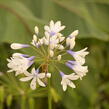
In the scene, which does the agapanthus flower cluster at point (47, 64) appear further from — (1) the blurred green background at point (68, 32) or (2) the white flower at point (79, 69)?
(1) the blurred green background at point (68, 32)

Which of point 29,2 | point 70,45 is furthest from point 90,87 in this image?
point 70,45

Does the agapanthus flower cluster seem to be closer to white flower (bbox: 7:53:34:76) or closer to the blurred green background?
white flower (bbox: 7:53:34:76)

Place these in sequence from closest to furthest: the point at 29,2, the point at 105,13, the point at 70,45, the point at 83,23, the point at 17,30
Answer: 1. the point at 70,45
2. the point at 17,30
3. the point at 83,23
4. the point at 29,2
5. the point at 105,13

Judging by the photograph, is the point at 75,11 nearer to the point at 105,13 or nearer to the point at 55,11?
the point at 55,11

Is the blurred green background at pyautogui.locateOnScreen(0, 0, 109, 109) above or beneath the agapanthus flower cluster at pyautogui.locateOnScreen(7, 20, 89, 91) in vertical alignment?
above

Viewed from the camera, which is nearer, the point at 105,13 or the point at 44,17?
the point at 44,17

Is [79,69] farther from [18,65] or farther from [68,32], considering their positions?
[68,32]

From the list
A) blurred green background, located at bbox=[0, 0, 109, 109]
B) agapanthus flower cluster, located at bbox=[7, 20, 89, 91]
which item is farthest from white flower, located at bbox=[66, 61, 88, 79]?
blurred green background, located at bbox=[0, 0, 109, 109]

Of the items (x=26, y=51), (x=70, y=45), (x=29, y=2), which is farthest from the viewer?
(x=29, y=2)

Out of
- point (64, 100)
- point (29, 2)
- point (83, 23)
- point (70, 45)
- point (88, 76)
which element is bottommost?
point (70, 45)
